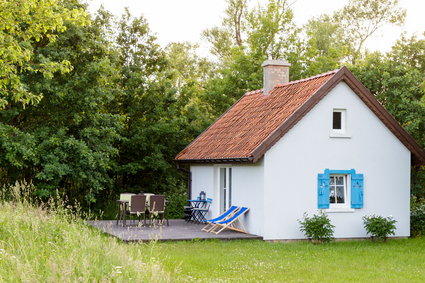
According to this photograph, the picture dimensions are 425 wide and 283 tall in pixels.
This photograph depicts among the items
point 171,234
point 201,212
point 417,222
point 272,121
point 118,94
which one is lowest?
point 171,234

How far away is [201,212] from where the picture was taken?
855 inches

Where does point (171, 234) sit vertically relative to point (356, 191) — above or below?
below

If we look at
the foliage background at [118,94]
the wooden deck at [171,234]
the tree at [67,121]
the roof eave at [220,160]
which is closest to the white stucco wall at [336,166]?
the roof eave at [220,160]

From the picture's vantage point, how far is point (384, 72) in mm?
25000

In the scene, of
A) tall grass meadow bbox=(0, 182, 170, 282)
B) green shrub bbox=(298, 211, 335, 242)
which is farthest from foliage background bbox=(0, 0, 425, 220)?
green shrub bbox=(298, 211, 335, 242)

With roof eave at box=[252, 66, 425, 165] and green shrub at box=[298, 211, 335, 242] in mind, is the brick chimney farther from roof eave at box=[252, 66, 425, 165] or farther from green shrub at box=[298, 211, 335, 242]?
green shrub at box=[298, 211, 335, 242]

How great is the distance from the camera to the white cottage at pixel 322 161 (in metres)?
17.3

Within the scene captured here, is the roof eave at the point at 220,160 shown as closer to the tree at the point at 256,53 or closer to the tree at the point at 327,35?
the tree at the point at 256,53

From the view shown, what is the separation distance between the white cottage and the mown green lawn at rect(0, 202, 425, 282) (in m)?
1.06

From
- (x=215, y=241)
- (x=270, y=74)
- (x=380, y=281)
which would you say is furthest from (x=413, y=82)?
(x=380, y=281)

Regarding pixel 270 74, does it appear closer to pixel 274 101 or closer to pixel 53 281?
pixel 274 101

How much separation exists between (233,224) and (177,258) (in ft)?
20.1

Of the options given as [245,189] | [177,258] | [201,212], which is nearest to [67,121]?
[201,212]

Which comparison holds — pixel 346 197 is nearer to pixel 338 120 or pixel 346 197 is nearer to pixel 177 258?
A: pixel 338 120
